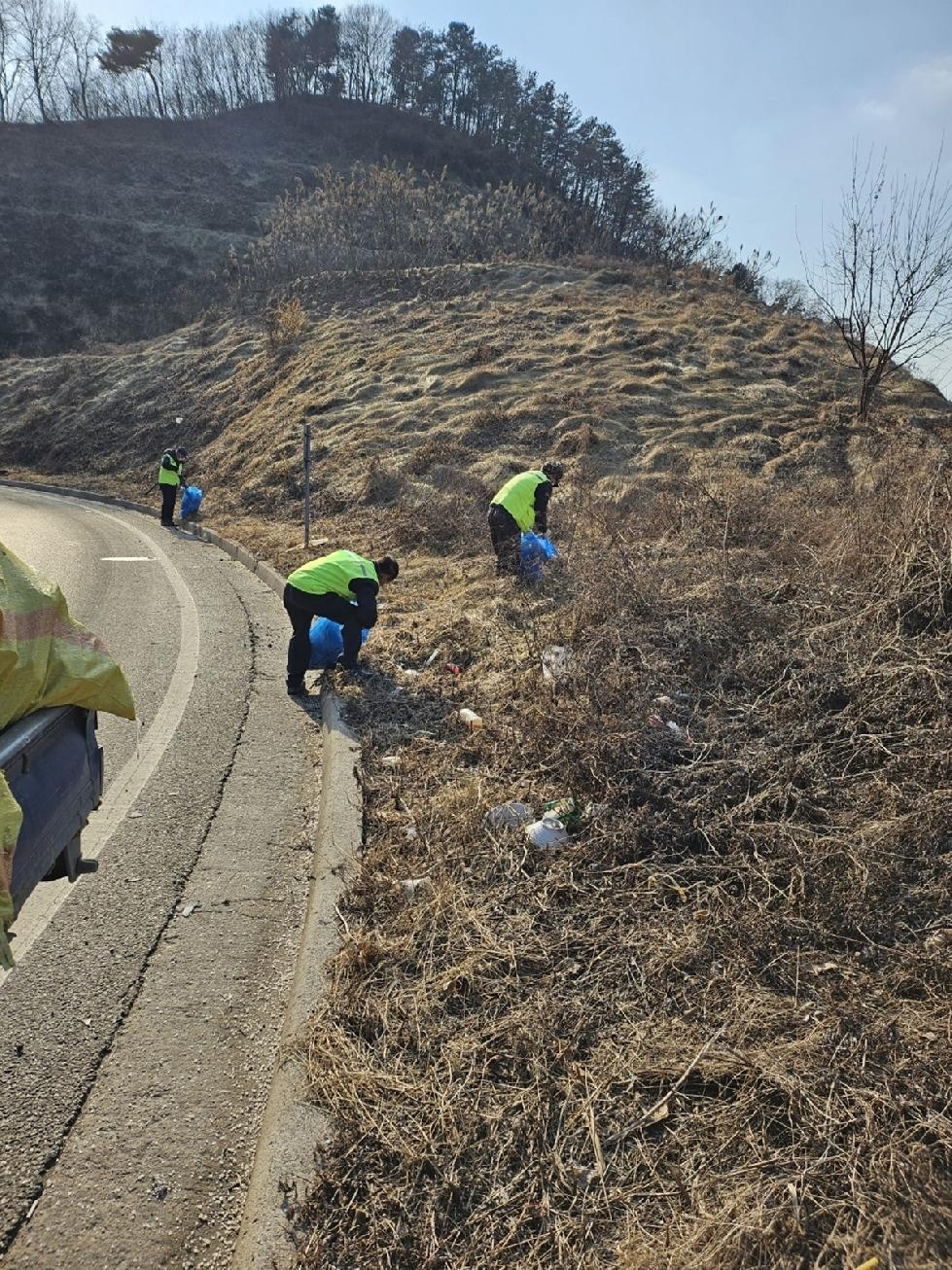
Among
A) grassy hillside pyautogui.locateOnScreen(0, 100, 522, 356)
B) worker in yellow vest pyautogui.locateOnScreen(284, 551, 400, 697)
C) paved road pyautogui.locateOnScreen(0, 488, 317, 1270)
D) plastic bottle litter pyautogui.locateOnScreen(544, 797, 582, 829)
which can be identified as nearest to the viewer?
paved road pyautogui.locateOnScreen(0, 488, 317, 1270)

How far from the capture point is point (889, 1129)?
198cm

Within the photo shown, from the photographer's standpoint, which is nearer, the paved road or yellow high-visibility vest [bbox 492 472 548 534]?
the paved road

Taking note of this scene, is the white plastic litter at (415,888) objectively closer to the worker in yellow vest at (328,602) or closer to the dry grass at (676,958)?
the dry grass at (676,958)

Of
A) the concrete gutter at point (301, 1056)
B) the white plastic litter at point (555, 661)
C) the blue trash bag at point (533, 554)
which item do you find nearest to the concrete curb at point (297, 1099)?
the concrete gutter at point (301, 1056)

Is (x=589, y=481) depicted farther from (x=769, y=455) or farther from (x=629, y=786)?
(x=629, y=786)

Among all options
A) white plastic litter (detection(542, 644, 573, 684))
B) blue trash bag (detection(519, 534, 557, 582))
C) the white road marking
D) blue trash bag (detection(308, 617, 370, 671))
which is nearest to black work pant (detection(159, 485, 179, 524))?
the white road marking

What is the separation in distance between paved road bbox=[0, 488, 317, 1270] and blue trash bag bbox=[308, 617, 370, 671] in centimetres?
51

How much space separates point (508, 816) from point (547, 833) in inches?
10.3

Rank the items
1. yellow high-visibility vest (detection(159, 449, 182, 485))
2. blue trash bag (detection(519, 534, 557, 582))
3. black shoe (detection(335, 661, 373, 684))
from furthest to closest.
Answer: yellow high-visibility vest (detection(159, 449, 182, 485)) < blue trash bag (detection(519, 534, 557, 582)) < black shoe (detection(335, 661, 373, 684))

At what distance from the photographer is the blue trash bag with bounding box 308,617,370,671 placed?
6000 millimetres

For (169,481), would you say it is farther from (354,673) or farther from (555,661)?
(555,661)

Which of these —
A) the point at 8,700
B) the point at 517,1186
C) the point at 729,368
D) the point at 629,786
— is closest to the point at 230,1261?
the point at 517,1186

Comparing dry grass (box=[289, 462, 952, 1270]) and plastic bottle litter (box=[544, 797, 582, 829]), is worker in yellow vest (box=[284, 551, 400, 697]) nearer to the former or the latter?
dry grass (box=[289, 462, 952, 1270])

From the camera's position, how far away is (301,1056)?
2467 mm
